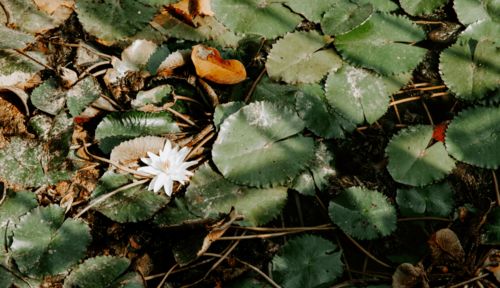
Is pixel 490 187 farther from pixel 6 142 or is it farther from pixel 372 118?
pixel 6 142

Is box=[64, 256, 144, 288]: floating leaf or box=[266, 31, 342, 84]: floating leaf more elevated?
box=[266, 31, 342, 84]: floating leaf

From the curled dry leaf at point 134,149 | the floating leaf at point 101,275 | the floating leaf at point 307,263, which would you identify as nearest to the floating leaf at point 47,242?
the floating leaf at point 101,275

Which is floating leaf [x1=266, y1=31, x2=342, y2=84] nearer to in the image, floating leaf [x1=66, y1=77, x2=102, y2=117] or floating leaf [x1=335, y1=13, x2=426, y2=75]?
floating leaf [x1=335, y1=13, x2=426, y2=75]

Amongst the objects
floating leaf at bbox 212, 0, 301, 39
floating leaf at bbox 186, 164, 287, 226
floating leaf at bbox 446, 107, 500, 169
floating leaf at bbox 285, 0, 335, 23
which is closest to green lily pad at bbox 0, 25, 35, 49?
floating leaf at bbox 212, 0, 301, 39

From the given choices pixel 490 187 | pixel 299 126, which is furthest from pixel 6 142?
pixel 490 187

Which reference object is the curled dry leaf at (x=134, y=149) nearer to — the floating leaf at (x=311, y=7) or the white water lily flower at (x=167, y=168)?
the white water lily flower at (x=167, y=168)

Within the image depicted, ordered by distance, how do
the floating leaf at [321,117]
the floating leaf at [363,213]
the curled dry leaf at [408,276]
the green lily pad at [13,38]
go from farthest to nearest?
the green lily pad at [13,38]
the floating leaf at [321,117]
the floating leaf at [363,213]
the curled dry leaf at [408,276]
